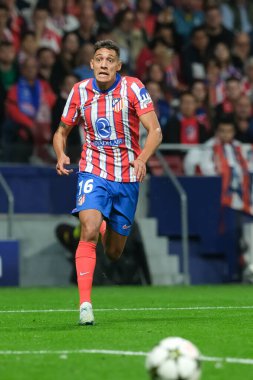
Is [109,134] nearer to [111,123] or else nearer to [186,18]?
[111,123]

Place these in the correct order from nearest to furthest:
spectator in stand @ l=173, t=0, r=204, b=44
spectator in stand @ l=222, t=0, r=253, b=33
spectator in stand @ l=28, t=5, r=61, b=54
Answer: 1. spectator in stand @ l=28, t=5, r=61, b=54
2. spectator in stand @ l=173, t=0, r=204, b=44
3. spectator in stand @ l=222, t=0, r=253, b=33

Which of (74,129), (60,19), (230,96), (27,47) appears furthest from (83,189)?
(230,96)

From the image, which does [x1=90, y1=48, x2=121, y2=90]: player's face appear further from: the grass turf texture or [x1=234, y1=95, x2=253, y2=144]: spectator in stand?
[x1=234, y1=95, x2=253, y2=144]: spectator in stand

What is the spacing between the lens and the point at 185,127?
746 inches

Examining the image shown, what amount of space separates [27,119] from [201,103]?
3.60 meters

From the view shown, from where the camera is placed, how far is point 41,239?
18000 mm

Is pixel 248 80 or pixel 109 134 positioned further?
pixel 248 80

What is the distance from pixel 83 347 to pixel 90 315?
1610 millimetres

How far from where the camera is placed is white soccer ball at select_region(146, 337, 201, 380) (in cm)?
586

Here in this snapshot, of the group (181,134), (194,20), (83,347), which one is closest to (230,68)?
(194,20)

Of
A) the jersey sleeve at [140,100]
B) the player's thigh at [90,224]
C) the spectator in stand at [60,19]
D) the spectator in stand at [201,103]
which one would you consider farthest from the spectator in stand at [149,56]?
the player's thigh at [90,224]

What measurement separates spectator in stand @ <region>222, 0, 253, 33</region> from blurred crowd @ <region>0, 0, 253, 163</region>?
0.15 ft

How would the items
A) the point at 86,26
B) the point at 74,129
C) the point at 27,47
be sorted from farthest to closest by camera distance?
the point at 86,26 < the point at 27,47 < the point at 74,129

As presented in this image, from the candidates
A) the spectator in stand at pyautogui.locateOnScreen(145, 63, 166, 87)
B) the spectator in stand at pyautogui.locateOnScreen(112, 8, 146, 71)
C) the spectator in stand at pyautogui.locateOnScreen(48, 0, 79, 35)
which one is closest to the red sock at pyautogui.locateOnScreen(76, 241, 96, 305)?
the spectator in stand at pyautogui.locateOnScreen(145, 63, 166, 87)
